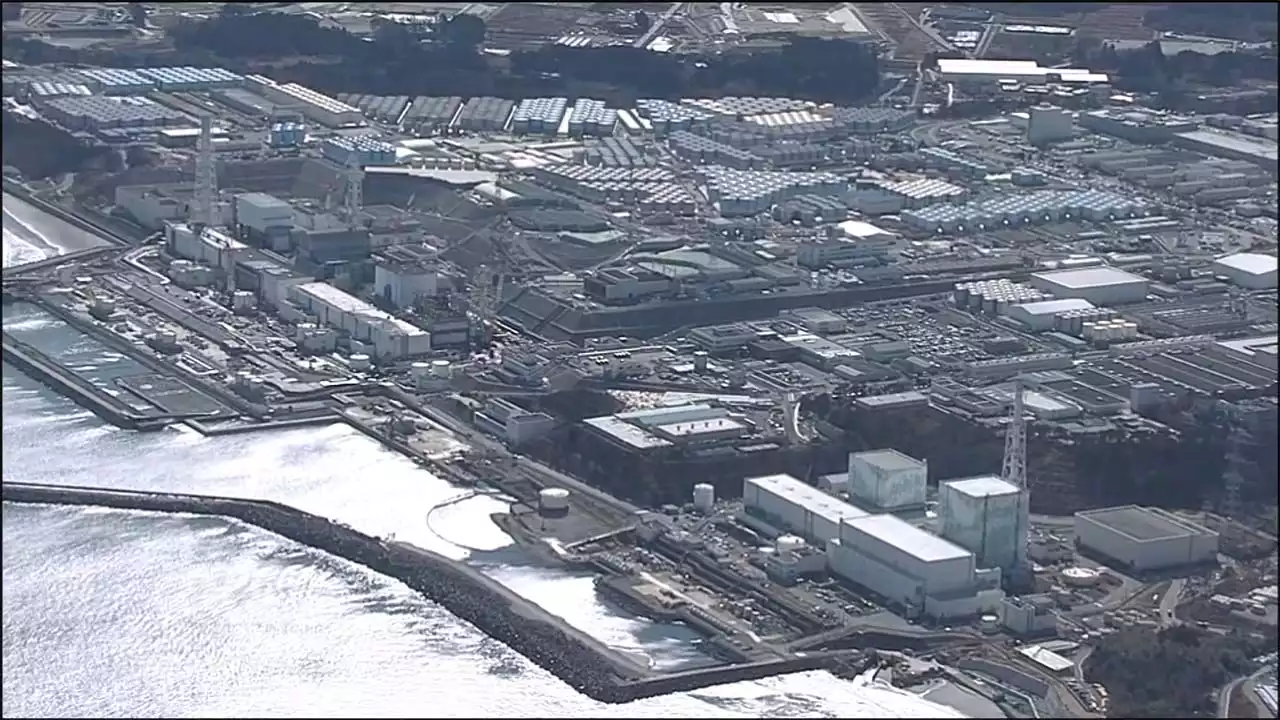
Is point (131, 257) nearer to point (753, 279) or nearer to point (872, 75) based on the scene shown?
point (753, 279)

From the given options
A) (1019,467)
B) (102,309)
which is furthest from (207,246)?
(1019,467)

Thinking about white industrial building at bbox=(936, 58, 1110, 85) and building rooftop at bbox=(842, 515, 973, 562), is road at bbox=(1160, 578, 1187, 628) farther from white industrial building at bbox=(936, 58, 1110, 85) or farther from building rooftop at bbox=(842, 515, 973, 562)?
white industrial building at bbox=(936, 58, 1110, 85)

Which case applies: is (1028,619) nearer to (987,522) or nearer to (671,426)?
(987,522)

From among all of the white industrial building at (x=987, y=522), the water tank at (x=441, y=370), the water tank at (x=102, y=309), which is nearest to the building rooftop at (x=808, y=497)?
the white industrial building at (x=987, y=522)

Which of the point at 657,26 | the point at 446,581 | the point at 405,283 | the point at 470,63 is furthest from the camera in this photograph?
the point at 657,26

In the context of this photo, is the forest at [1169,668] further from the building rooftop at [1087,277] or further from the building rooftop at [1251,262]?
the building rooftop at [1251,262]

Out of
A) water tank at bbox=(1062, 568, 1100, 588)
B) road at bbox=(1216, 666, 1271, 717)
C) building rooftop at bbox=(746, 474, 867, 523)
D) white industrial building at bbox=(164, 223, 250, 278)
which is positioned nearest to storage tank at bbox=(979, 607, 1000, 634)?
water tank at bbox=(1062, 568, 1100, 588)
